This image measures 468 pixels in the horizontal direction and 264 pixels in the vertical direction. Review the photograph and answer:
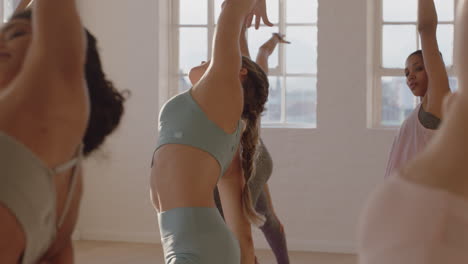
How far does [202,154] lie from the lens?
2.25m

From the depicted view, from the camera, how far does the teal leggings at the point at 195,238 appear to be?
2.15m

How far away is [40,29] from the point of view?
119 centimetres

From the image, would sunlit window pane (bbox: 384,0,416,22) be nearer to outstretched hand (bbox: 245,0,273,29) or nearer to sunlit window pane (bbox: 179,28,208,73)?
sunlit window pane (bbox: 179,28,208,73)

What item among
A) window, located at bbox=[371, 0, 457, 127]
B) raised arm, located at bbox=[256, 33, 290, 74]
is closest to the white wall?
window, located at bbox=[371, 0, 457, 127]

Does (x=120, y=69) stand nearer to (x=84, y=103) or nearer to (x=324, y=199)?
(x=324, y=199)

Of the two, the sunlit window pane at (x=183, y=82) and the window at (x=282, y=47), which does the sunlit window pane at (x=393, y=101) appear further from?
the sunlit window pane at (x=183, y=82)

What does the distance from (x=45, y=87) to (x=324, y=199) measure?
5659 mm

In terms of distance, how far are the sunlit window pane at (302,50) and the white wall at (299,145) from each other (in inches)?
14.6

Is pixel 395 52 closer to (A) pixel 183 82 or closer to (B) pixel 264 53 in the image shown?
(A) pixel 183 82

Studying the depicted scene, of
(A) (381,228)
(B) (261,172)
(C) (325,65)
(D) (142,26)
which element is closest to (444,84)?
(B) (261,172)

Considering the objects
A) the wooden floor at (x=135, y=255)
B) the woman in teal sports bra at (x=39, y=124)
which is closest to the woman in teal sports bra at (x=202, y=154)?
the woman in teal sports bra at (x=39, y=124)

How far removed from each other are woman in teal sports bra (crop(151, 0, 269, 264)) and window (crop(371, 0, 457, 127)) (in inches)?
184

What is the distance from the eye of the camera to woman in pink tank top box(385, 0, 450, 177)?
248 centimetres

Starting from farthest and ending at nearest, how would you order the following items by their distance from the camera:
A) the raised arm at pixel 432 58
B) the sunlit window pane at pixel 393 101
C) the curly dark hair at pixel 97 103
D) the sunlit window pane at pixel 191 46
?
the sunlit window pane at pixel 191 46 → the sunlit window pane at pixel 393 101 → the raised arm at pixel 432 58 → the curly dark hair at pixel 97 103
